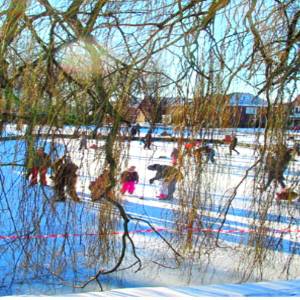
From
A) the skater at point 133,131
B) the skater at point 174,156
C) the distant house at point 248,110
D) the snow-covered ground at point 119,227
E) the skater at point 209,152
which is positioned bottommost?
the snow-covered ground at point 119,227

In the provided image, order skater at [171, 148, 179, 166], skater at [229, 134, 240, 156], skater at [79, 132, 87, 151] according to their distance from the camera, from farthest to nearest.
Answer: skater at [171, 148, 179, 166] < skater at [229, 134, 240, 156] < skater at [79, 132, 87, 151]

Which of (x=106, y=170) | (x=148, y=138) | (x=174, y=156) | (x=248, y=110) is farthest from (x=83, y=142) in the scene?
(x=248, y=110)

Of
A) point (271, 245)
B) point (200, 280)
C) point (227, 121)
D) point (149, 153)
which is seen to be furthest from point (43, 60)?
point (200, 280)

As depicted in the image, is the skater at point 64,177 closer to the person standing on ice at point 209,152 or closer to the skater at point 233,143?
the person standing on ice at point 209,152

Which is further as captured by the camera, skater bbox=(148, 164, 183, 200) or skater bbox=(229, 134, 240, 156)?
skater bbox=(148, 164, 183, 200)

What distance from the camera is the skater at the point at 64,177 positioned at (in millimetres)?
2230

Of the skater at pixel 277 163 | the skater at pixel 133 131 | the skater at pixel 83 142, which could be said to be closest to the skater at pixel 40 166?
the skater at pixel 83 142

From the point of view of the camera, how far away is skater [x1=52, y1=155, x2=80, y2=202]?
7.32 ft

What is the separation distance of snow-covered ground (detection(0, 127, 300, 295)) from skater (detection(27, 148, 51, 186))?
5 centimetres

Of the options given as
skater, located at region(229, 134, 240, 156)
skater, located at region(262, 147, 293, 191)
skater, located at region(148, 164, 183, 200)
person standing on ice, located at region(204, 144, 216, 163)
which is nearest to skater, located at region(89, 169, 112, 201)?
skater, located at region(148, 164, 183, 200)

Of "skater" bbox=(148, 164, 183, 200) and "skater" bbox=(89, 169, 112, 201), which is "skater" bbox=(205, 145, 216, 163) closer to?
"skater" bbox=(148, 164, 183, 200)

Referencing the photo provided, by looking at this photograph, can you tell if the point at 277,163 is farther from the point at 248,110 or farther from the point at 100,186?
the point at 100,186

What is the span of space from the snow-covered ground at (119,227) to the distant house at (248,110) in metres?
0.07

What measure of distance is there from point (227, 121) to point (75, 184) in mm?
850
